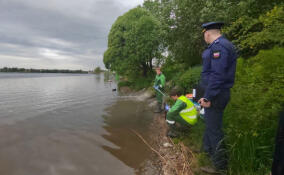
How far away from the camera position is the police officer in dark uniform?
2.28 m

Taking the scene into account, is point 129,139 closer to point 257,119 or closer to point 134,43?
point 257,119

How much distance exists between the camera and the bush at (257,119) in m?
2.42

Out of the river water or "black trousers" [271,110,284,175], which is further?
the river water

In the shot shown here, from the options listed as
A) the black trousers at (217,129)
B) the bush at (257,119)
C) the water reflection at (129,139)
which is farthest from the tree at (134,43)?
the black trousers at (217,129)

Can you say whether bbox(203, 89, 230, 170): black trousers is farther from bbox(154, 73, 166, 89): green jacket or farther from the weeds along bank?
bbox(154, 73, 166, 89): green jacket

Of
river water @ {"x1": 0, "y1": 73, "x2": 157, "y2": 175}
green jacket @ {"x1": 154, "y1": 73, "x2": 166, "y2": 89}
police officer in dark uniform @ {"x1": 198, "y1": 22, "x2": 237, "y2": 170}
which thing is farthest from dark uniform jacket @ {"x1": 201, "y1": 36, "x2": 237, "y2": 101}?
green jacket @ {"x1": 154, "y1": 73, "x2": 166, "y2": 89}

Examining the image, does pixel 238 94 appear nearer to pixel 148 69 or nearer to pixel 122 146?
pixel 122 146

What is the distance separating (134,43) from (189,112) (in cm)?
1317

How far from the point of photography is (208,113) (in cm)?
253

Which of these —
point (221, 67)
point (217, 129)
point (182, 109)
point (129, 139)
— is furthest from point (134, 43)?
point (217, 129)

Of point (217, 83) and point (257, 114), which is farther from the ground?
point (217, 83)

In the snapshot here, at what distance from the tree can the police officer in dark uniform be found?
433 inches

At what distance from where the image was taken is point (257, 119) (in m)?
2.50

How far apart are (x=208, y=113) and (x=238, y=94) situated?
940mm
